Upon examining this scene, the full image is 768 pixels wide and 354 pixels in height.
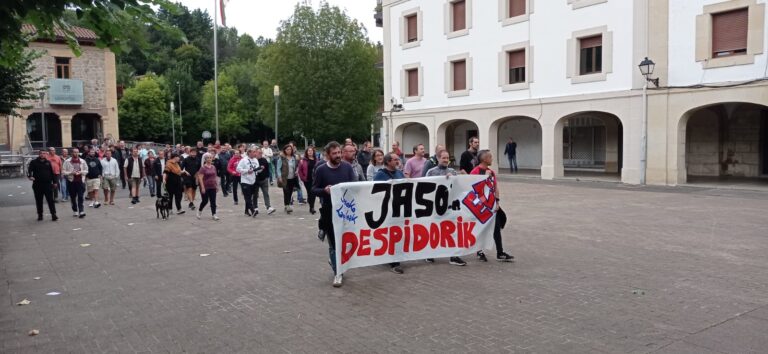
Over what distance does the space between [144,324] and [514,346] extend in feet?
11.9

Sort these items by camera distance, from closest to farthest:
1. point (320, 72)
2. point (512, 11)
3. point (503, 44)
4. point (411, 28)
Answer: point (512, 11) → point (503, 44) → point (411, 28) → point (320, 72)

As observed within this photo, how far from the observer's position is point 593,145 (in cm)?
2967

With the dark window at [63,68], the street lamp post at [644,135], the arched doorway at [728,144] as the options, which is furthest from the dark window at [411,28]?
the dark window at [63,68]

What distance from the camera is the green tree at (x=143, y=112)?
5503 centimetres

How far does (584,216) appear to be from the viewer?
13320mm

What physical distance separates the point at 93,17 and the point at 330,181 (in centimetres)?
382

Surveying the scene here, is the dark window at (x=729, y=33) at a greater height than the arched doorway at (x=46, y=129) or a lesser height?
greater

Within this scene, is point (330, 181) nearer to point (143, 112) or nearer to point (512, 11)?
point (512, 11)

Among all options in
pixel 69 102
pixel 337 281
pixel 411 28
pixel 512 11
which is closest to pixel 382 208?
pixel 337 281

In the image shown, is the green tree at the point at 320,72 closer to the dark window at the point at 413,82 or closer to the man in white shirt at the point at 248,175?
the dark window at the point at 413,82

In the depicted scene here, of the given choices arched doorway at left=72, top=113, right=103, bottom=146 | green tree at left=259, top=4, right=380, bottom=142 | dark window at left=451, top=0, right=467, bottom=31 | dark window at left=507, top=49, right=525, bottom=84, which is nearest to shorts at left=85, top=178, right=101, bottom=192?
dark window at left=507, top=49, right=525, bottom=84

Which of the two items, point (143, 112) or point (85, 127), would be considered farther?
point (143, 112)

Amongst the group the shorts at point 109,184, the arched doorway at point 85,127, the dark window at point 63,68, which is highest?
the dark window at point 63,68

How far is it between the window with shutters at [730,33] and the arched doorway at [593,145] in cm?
702
